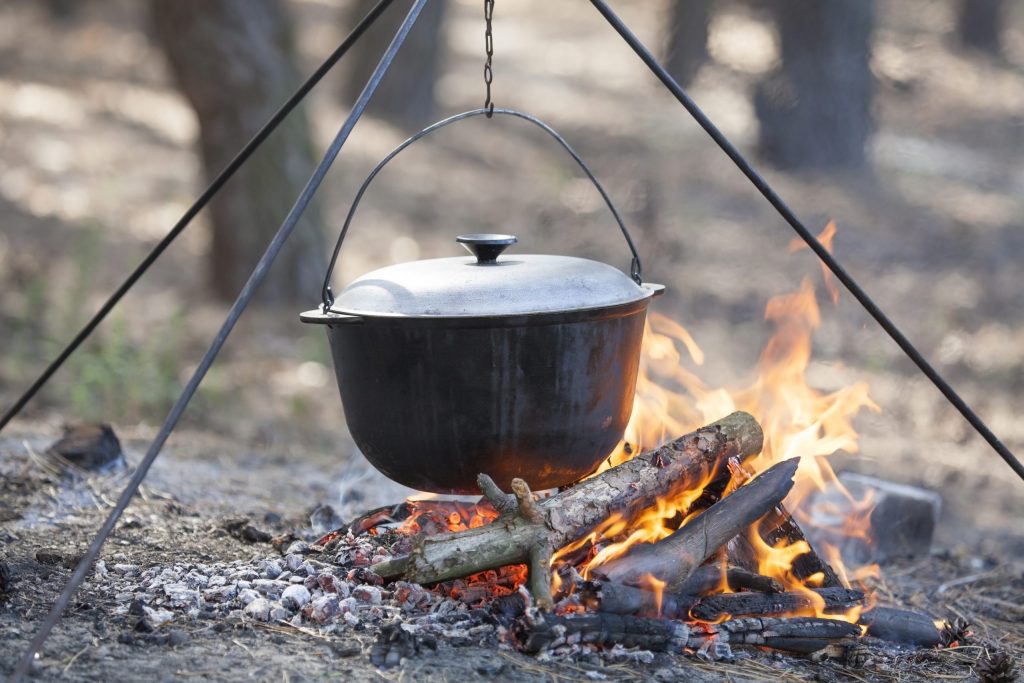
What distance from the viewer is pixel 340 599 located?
318cm

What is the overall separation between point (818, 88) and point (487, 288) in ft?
24.5

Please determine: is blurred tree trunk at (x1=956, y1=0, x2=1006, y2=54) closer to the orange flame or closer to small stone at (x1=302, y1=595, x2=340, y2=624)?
the orange flame

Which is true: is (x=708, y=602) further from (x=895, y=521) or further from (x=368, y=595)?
(x=895, y=521)

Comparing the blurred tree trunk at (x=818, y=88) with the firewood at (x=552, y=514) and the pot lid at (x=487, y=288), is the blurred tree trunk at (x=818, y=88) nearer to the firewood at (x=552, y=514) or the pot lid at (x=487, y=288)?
the firewood at (x=552, y=514)

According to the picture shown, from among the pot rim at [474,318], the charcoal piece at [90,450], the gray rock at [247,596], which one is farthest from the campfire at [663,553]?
the charcoal piece at [90,450]

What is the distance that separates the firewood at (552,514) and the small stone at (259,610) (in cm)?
35

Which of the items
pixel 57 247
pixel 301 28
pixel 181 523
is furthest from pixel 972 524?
pixel 301 28

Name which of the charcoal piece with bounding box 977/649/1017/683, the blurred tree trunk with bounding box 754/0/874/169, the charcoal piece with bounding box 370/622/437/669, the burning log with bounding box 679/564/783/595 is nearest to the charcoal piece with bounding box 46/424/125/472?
the charcoal piece with bounding box 370/622/437/669

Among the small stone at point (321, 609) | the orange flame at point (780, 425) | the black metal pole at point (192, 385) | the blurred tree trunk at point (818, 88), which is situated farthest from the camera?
the blurred tree trunk at point (818, 88)

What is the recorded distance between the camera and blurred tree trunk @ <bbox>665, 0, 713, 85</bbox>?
10.9 metres

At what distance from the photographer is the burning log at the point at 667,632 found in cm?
290

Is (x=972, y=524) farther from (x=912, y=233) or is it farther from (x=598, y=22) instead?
(x=598, y=22)

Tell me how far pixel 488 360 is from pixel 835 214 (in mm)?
6745

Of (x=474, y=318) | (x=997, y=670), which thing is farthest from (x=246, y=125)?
(x=997, y=670)
